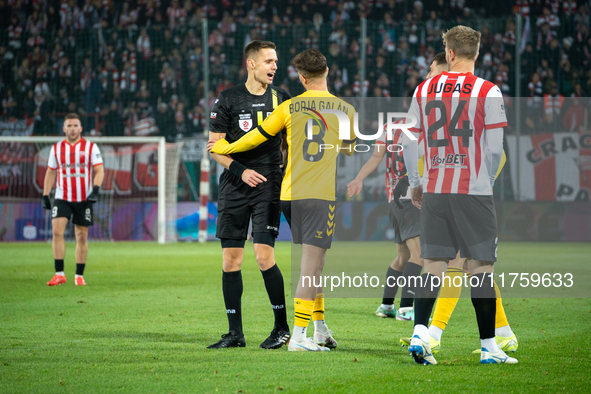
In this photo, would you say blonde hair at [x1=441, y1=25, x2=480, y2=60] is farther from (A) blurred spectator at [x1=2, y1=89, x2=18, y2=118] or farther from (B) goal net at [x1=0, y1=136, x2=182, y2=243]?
(A) blurred spectator at [x1=2, y1=89, x2=18, y2=118]

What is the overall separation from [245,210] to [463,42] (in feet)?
5.65

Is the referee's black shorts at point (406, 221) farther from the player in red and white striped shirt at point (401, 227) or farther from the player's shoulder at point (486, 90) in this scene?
the player's shoulder at point (486, 90)

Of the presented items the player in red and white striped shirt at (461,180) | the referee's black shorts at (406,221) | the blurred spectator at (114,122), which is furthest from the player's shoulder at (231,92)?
the blurred spectator at (114,122)

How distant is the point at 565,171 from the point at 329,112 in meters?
12.9

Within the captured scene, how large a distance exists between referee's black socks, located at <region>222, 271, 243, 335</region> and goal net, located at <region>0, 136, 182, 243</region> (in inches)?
466

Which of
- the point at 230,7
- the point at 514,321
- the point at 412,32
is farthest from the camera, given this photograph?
the point at 230,7

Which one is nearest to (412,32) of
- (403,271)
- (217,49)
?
(217,49)

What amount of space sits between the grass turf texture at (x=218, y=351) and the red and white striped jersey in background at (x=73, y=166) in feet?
3.77

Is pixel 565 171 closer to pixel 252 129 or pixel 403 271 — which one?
pixel 403 271

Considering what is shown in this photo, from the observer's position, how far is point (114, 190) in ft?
54.6

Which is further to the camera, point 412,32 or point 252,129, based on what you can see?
point 412,32

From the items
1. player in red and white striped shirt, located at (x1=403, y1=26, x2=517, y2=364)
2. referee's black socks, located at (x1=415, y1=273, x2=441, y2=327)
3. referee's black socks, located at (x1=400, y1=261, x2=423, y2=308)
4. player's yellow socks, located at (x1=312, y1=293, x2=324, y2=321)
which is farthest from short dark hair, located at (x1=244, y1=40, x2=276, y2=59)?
referee's black socks, located at (x1=400, y1=261, x2=423, y2=308)

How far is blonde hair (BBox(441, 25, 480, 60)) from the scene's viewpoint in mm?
3873

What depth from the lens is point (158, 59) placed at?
2009 cm
